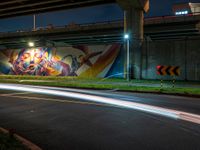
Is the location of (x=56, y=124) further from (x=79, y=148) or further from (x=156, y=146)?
(x=156, y=146)

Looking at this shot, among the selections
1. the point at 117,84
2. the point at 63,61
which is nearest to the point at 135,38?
the point at 63,61

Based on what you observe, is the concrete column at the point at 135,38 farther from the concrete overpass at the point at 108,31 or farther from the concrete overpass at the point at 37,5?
the concrete overpass at the point at 108,31

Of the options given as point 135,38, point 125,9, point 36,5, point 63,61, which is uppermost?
point 36,5

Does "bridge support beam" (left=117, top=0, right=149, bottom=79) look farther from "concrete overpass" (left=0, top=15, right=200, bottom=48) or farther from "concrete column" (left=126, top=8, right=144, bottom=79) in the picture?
"concrete overpass" (left=0, top=15, right=200, bottom=48)

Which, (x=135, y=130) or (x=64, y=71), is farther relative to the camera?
(x=64, y=71)

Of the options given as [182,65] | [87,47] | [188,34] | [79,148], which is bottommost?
[79,148]

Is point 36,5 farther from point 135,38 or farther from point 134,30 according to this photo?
point 135,38

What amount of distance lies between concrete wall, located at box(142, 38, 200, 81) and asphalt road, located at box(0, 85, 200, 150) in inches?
726

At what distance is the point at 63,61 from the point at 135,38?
990 cm

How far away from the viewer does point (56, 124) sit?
831cm

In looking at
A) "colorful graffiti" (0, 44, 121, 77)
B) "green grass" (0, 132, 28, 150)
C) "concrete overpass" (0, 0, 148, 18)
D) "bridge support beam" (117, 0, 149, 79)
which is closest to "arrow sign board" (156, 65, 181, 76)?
"bridge support beam" (117, 0, 149, 79)

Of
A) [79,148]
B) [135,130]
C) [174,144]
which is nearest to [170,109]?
[135,130]

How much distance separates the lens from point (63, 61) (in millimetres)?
35750

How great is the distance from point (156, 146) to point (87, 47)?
29.1m
